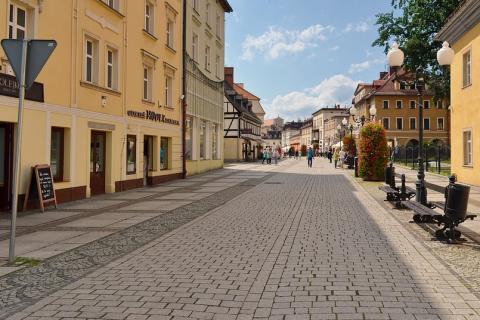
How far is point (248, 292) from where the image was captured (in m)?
5.59

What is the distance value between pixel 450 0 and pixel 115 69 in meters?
22.2

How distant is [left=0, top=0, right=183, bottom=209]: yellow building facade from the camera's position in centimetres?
1265

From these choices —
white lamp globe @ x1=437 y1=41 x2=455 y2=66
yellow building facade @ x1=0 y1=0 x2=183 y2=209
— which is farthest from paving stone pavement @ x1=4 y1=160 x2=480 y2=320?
yellow building facade @ x1=0 y1=0 x2=183 y2=209

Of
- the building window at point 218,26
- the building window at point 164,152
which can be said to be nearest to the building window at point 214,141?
the building window at point 218,26

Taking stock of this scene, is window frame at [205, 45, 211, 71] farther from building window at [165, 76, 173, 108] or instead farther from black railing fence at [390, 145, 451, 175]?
black railing fence at [390, 145, 451, 175]

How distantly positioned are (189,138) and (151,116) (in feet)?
23.3

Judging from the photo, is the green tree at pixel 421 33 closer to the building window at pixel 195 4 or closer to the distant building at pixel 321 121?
the building window at pixel 195 4

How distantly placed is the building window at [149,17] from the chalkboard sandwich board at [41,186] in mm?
10555

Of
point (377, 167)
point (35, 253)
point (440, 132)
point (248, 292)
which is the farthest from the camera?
point (440, 132)

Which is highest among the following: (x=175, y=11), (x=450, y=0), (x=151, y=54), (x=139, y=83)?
(x=450, y=0)

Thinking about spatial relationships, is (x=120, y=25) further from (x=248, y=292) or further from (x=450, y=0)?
(x=450, y=0)

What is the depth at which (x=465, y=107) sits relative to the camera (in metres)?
20.9

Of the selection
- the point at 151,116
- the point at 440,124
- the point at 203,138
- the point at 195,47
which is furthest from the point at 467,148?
the point at 440,124

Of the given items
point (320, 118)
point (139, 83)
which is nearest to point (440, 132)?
point (320, 118)
